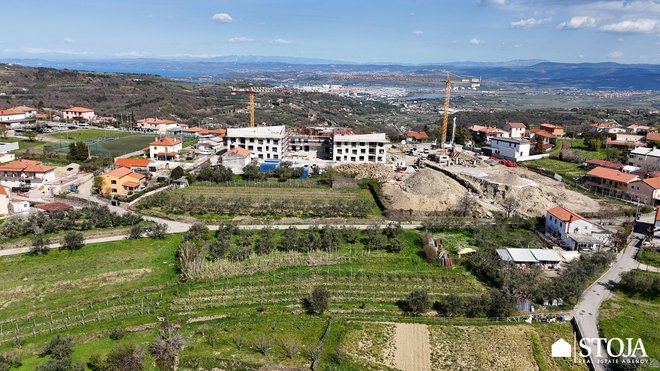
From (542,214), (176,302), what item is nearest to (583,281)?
(542,214)

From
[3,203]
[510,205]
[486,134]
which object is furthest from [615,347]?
[486,134]

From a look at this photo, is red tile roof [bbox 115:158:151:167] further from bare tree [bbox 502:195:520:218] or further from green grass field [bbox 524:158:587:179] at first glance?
green grass field [bbox 524:158:587:179]

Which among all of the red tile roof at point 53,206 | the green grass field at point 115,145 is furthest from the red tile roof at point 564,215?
the green grass field at point 115,145

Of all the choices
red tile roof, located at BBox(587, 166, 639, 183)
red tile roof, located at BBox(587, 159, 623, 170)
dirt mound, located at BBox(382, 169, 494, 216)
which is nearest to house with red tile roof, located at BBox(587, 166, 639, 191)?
red tile roof, located at BBox(587, 166, 639, 183)

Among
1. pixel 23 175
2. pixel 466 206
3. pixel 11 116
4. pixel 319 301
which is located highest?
pixel 11 116

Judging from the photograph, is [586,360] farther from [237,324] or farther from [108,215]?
[108,215]

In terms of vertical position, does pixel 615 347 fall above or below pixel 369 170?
below

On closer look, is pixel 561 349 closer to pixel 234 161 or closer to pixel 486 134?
pixel 234 161

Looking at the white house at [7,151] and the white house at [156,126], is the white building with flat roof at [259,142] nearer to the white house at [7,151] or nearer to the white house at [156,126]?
the white house at [156,126]
